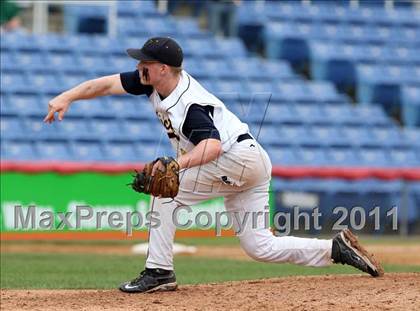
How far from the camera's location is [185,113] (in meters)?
6.94

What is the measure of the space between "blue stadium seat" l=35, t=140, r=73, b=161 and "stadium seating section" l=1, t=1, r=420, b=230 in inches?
0.8

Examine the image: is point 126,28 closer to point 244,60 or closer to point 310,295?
point 244,60

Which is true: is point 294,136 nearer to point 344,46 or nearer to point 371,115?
point 371,115

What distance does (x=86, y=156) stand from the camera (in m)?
17.0

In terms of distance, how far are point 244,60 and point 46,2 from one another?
4199 mm

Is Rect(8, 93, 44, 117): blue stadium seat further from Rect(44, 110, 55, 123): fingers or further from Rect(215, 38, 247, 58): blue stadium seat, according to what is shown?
Rect(44, 110, 55, 123): fingers

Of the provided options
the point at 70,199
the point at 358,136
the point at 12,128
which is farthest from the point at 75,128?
the point at 358,136

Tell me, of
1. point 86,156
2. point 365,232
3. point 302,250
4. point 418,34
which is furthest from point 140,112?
point 302,250

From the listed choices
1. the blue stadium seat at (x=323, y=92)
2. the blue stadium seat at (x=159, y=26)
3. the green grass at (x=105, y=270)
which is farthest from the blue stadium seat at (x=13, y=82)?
the blue stadium seat at (x=323, y=92)

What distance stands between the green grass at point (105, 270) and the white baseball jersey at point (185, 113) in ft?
8.05

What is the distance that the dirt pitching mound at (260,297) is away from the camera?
6668 mm

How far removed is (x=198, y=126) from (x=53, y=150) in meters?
10.4

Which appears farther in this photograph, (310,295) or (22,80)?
(22,80)

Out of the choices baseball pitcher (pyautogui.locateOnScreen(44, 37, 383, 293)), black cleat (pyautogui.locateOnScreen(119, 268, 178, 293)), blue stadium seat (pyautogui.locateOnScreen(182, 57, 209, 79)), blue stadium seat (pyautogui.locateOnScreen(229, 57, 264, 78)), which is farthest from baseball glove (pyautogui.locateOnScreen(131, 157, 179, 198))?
blue stadium seat (pyautogui.locateOnScreen(229, 57, 264, 78))
